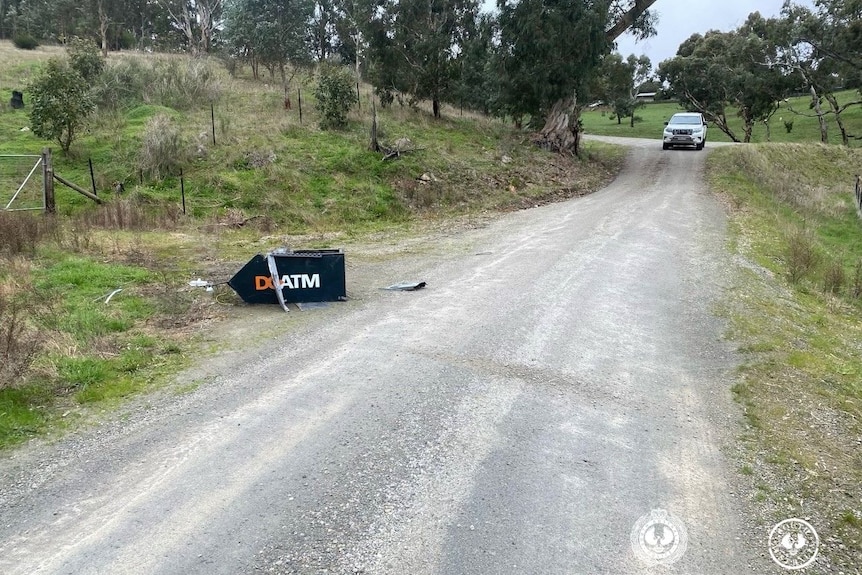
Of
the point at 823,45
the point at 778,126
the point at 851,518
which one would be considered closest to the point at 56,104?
the point at 851,518

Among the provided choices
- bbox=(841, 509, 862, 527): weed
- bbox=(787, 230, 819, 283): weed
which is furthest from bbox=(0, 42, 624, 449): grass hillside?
bbox=(787, 230, 819, 283): weed

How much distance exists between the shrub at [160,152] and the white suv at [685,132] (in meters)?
23.9

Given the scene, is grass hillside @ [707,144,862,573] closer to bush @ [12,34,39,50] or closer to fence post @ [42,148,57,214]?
fence post @ [42,148,57,214]

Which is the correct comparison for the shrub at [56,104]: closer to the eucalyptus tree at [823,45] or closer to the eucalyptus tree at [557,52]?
the eucalyptus tree at [557,52]

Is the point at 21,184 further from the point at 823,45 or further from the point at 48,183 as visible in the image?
the point at 823,45

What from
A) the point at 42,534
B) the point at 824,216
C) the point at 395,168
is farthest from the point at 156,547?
the point at 824,216

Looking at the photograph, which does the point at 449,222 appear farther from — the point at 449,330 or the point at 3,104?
the point at 3,104

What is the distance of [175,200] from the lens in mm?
16125

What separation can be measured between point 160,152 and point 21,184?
11.7ft

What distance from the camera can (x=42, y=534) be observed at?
390 cm

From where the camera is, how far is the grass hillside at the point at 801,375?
4.33 m

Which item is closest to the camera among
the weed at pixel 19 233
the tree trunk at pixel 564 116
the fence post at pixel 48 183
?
the weed at pixel 19 233

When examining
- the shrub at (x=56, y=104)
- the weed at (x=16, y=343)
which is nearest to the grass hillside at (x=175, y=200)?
the weed at (x=16, y=343)

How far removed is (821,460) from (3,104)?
26.7m
